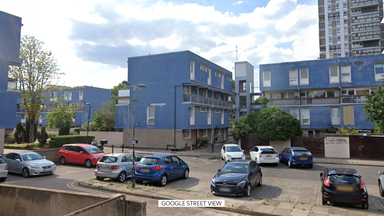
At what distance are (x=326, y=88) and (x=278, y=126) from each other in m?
13.1

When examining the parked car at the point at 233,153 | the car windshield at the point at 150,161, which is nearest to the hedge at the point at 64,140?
the car windshield at the point at 150,161

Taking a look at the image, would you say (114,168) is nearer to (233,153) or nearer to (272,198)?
(272,198)

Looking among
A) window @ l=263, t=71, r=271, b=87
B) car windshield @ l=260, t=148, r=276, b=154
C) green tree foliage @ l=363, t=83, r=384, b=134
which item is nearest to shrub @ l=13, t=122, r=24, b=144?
car windshield @ l=260, t=148, r=276, b=154

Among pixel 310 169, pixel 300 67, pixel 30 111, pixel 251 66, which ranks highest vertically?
pixel 251 66

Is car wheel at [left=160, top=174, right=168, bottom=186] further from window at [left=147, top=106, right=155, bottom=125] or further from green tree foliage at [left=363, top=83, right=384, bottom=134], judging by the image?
window at [left=147, top=106, right=155, bottom=125]

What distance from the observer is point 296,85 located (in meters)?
33.6

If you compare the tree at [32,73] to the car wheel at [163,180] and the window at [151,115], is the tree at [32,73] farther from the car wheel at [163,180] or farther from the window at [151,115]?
the car wheel at [163,180]

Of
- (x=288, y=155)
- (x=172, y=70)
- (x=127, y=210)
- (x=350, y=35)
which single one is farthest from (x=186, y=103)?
(x=350, y=35)

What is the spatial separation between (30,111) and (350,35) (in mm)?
73130

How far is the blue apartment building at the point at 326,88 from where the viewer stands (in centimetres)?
3020

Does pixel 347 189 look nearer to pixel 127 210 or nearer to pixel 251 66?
pixel 127 210

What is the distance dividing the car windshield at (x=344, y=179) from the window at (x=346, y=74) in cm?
2717

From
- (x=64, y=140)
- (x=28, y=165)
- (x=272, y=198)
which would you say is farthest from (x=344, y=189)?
(x=64, y=140)

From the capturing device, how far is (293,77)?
33.8 metres
